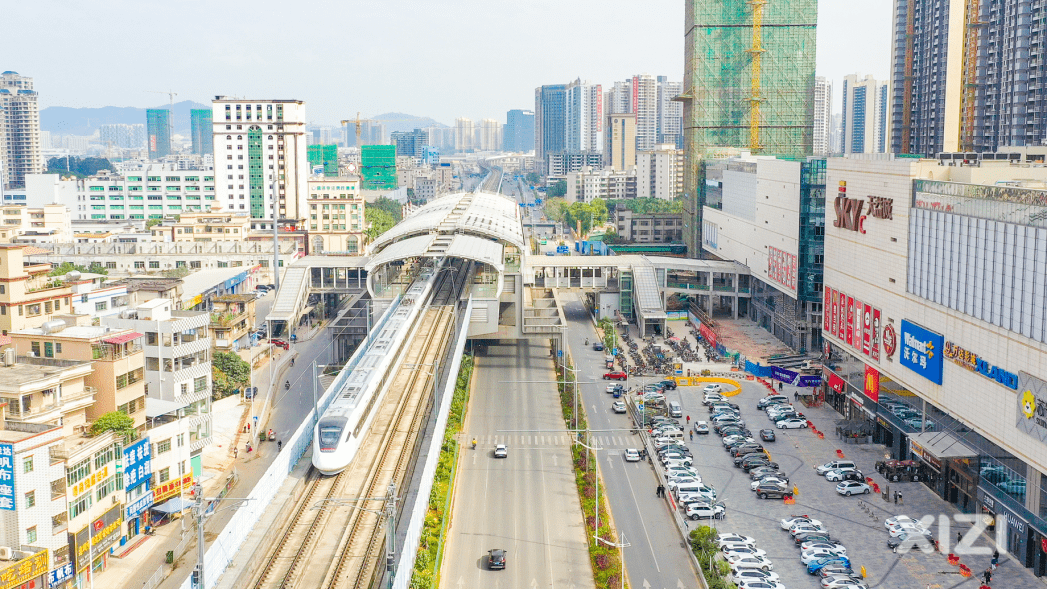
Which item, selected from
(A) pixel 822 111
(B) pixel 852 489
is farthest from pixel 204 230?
(A) pixel 822 111

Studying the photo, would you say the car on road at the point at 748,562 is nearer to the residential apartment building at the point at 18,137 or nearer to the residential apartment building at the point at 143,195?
the residential apartment building at the point at 143,195

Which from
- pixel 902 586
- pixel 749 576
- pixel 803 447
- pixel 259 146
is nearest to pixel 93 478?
pixel 749 576

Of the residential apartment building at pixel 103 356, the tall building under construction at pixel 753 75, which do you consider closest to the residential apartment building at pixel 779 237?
the tall building under construction at pixel 753 75

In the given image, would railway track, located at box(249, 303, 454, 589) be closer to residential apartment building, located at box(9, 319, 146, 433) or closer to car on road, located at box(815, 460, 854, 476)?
residential apartment building, located at box(9, 319, 146, 433)

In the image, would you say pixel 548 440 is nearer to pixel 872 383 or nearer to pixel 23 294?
pixel 872 383

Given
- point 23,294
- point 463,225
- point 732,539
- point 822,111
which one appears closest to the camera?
point 732,539

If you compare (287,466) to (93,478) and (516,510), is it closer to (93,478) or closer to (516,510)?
(93,478)
